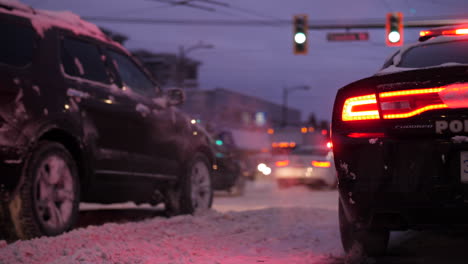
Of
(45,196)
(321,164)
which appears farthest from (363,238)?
(321,164)

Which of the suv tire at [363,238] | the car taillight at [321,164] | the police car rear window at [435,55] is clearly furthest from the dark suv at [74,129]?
the car taillight at [321,164]

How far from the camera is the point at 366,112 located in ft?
14.0

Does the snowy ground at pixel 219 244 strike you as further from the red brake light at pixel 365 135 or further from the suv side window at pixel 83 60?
the suv side window at pixel 83 60

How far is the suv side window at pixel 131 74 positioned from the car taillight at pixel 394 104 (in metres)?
3.58

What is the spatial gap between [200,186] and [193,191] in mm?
264

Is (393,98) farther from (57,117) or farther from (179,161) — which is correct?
(179,161)

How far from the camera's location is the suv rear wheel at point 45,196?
5.59m

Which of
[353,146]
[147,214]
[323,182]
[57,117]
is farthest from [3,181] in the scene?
[323,182]

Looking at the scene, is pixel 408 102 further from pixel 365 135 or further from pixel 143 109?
pixel 143 109

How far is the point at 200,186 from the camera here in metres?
8.70

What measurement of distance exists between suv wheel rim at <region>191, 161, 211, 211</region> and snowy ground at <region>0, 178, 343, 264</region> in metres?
0.91

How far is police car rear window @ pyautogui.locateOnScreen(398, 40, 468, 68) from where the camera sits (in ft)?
16.4

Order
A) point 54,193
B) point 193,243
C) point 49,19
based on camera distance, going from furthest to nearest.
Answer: point 49,19 < point 54,193 < point 193,243

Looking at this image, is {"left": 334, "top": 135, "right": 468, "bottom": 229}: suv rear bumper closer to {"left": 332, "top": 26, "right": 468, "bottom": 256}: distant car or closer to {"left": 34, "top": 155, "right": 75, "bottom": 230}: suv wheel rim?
{"left": 332, "top": 26, "right": 468, "bottom": 256}: distant car
